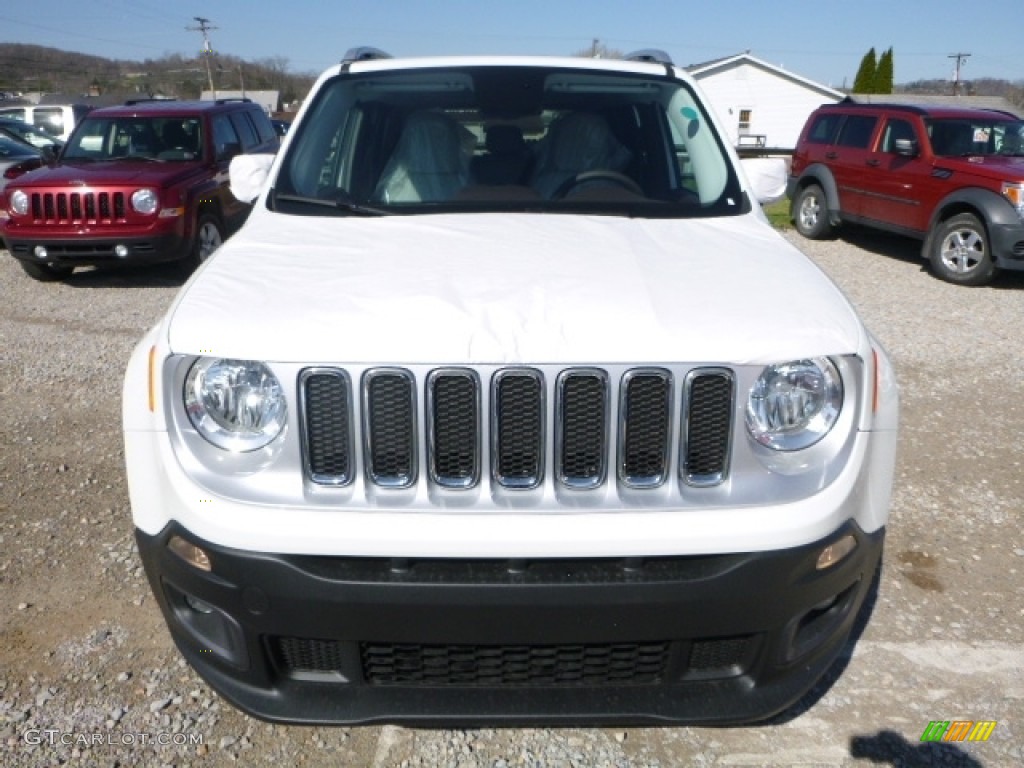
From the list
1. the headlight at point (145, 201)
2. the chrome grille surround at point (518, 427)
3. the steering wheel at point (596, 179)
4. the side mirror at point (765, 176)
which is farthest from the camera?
the headlight at point (145, 201)

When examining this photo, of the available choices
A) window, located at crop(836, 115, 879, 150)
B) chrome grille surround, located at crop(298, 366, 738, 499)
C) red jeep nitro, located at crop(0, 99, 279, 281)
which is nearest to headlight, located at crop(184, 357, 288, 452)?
chrome grille surround, located at crop(298, 366, 738, 499)

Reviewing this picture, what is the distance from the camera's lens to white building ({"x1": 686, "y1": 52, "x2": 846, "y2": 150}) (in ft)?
169

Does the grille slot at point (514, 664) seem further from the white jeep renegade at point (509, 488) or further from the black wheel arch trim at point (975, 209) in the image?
the black wheel arch trim at point (975, 209)

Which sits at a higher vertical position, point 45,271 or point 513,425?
point 513,425

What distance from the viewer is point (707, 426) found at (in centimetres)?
209

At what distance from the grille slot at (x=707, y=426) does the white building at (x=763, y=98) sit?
5247 centimetres

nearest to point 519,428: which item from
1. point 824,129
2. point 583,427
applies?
point 583,427

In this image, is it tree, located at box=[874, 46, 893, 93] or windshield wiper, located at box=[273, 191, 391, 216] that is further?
Answer: tree, located at box=[874, 46, 893, 93]

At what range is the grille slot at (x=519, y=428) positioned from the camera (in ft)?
6.64

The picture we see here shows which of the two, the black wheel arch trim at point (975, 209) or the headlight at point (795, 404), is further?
the black wheel arch trim at point (975, 209)

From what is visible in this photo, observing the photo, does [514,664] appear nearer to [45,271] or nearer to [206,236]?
[206,236]

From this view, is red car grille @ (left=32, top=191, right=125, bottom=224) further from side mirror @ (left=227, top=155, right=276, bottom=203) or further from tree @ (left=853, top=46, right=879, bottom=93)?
tree @ (left=853, top=46, right=879, bottom=93)

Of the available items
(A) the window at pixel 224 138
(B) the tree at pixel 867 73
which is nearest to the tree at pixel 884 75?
(B) the tree at pixel 867 73

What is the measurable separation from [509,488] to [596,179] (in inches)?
68.6
